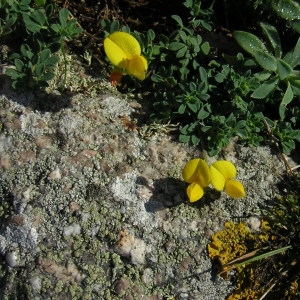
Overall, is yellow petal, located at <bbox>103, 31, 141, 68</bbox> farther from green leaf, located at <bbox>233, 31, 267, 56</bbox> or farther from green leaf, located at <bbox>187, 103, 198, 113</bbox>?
green leaf, located at <bbox>233, 31, 267, 56</bbox>

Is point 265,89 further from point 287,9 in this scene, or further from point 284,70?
point 287,9

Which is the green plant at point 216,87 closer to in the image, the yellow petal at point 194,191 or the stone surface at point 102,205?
the stone surface at point 102,205

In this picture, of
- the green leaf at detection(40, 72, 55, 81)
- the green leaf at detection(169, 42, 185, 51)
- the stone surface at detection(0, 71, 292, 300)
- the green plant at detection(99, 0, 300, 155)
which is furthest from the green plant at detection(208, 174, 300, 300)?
the green leaf at detection(40, 72, 55, 81)

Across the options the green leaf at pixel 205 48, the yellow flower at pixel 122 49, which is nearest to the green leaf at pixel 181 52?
the green leaf at pixel 205 48

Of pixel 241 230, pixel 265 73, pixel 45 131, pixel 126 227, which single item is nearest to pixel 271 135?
pixel 265 73

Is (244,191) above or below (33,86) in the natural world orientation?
above

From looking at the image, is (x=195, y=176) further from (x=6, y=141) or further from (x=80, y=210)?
(x=6, y=141)

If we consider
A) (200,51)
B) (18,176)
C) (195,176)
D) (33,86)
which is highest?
(200,51)

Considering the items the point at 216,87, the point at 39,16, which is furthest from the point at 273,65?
the point at 39,16
